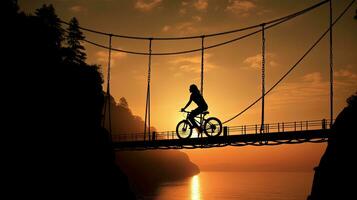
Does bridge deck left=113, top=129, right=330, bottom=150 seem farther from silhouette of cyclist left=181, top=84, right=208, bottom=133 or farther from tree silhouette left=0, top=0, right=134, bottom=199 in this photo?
tree silhouette left=0, top=0, right=134, bottom=199

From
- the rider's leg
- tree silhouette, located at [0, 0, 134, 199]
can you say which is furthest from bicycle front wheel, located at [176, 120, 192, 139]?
tree silhouette, located at [0, 0, 134, 199]

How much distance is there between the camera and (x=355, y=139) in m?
20.6

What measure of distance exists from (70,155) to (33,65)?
28.5ft

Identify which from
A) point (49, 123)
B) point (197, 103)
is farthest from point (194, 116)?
point (49, 123)

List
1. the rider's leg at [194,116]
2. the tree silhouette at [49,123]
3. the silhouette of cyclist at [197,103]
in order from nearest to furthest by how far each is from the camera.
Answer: the silhouette of cyclist at [197,103]
the rider's leg at [194,116]
the tree silhouette at [49,123]

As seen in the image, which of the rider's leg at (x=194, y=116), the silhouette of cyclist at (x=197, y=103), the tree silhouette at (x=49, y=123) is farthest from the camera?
the tree silhouette at (x=49, y=123)

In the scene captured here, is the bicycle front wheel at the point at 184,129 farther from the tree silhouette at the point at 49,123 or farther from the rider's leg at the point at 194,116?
the tree silhouette at the point at 49,123

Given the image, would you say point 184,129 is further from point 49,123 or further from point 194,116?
point 49,123

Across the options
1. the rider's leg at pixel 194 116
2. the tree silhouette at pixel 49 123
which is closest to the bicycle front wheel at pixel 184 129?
the rider's leg at pixel 194 116

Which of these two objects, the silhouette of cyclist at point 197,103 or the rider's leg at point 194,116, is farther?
the rider's leg at point 194,116

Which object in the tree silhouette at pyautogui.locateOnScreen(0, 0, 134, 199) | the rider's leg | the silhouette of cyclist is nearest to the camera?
the silhouette of cyclist

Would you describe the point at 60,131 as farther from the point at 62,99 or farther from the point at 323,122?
the point at 323,122

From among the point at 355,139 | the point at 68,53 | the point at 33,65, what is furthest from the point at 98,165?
the point at 355,139

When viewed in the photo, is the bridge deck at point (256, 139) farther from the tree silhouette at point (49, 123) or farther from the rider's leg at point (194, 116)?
the tree silhouette at point (49, 123)
